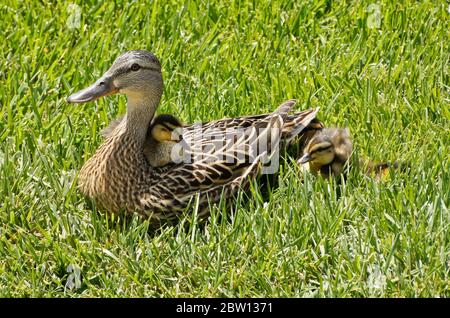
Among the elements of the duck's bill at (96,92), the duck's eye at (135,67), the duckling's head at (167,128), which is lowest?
the duckling's head at (167,128)

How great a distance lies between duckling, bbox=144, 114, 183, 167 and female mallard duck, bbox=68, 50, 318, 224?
34mm

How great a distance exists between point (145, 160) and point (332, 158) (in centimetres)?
99

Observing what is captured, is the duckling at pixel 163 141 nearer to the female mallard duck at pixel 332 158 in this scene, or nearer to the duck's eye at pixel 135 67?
the duck's eye at pixel 135 67

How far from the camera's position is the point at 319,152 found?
5602mm

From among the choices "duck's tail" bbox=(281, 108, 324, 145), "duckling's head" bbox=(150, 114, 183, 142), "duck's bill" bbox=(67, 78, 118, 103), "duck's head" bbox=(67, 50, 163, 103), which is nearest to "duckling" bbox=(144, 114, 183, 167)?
"duckling's head" bbox=(150, 114, 183, 142)

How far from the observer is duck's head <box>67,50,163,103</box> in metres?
5.49

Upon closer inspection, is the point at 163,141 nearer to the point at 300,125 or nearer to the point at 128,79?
the point at 128,79

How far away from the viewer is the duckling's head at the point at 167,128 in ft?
18.3

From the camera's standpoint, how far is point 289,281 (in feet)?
16.3

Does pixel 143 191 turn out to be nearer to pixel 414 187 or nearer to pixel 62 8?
pixel 414 187

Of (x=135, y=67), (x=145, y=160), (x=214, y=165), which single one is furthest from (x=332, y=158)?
(x=135, y=67)

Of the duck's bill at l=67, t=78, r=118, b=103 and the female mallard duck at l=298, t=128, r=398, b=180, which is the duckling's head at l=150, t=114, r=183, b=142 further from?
the female mallard duck at l=298, t=128, r=398, b=180

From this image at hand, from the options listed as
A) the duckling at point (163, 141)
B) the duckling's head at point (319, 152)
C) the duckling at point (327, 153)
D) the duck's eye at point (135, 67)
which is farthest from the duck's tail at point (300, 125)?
the duck's eye at point (135, 67)
